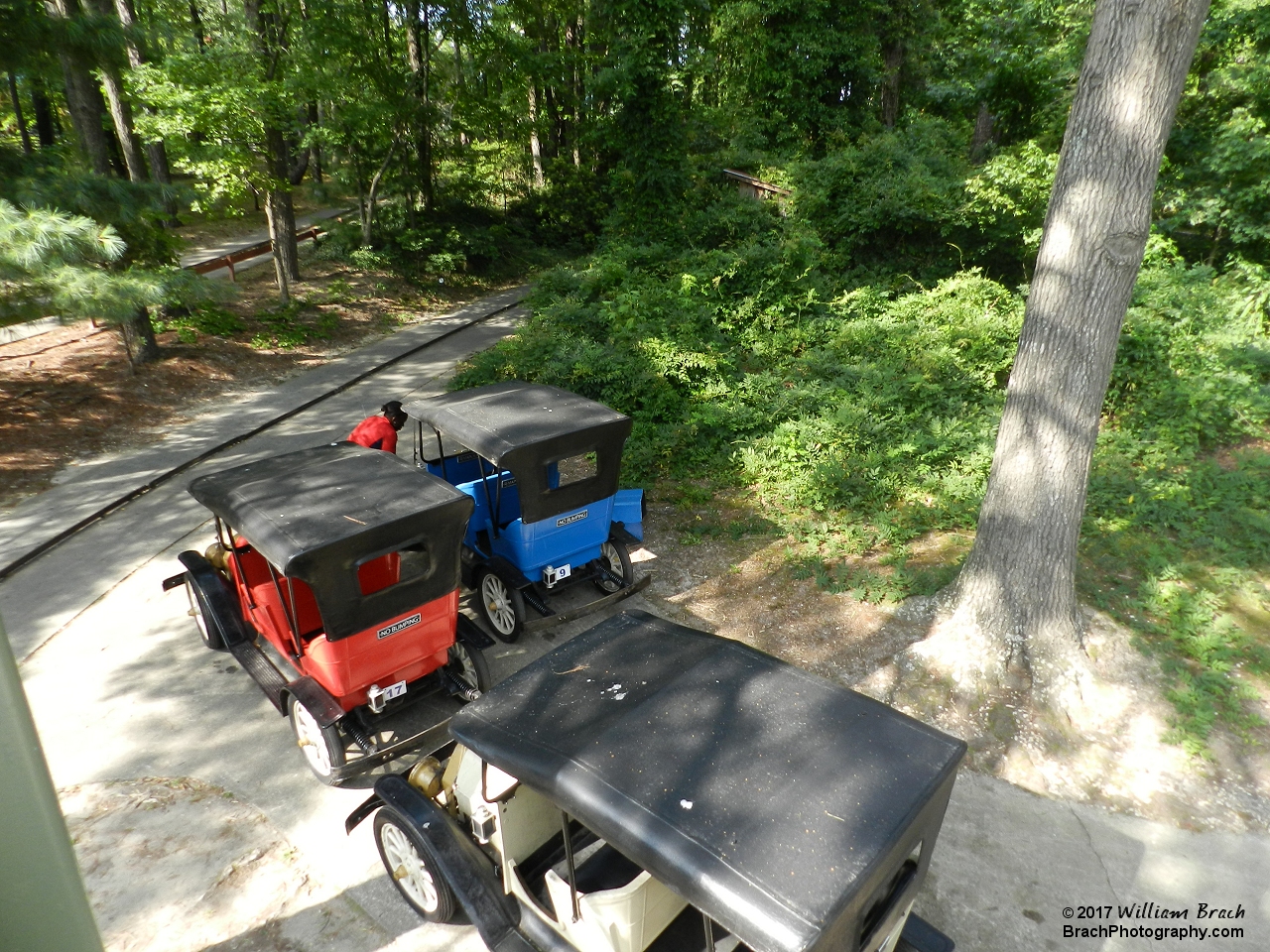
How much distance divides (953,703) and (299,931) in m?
4.61

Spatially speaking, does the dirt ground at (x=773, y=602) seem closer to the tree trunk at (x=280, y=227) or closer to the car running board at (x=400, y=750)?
the tree trunk at (x=280, y=227)

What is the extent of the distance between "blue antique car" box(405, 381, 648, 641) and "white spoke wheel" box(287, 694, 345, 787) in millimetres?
→ 1927

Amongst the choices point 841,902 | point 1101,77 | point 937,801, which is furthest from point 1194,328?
point 841,902

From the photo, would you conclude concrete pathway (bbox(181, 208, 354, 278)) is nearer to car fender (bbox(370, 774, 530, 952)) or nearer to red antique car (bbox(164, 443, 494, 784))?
red antique car (bbox(164, 443, 494, 784))

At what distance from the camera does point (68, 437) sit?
1102cm

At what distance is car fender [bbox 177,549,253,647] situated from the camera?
590cm

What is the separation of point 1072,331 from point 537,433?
4.07 metres

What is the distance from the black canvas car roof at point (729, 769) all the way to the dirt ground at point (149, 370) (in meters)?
9.43

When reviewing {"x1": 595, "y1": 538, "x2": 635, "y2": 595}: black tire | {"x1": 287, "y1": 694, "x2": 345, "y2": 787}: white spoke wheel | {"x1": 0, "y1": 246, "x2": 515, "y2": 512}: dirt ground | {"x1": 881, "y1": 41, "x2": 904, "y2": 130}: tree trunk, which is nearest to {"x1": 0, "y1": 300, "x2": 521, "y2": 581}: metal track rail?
{"x1": 0, "y1": 246, "x2": 515, "y2": 512}: dirt ground

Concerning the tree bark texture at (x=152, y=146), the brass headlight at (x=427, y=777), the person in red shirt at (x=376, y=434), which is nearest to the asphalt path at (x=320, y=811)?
the brass headlight at (x=427, y=777)

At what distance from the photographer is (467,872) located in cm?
369

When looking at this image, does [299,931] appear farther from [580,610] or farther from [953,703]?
[953,703]

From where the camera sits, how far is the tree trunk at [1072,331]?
15.5 ft

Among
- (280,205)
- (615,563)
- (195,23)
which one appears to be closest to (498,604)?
(615,563)
